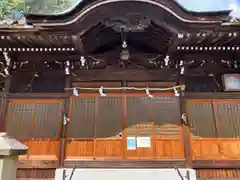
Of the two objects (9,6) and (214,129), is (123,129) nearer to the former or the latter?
(214,129)

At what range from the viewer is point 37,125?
256 inches

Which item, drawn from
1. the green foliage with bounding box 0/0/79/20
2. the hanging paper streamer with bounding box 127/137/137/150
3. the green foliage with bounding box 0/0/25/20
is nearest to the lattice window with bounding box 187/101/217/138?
the hanging paper streamer with bounding box 127/137/137/150

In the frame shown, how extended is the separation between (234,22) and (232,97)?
212cm

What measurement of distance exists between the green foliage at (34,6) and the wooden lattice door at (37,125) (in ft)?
37.6

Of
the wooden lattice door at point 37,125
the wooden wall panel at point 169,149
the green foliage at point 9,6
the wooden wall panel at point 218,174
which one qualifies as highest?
the green foliage at point 9,6

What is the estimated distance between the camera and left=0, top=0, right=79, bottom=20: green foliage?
53.2 feet

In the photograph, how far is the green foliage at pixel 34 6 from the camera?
16203 mm

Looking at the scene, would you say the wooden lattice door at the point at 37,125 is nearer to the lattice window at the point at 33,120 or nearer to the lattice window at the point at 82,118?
the lattice window at the point at 33,120

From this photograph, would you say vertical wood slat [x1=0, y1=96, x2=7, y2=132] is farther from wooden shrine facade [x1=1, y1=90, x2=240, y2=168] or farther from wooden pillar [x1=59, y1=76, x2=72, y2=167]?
wooden pillar [x1=59, y1=76, x2=72, y2=167]

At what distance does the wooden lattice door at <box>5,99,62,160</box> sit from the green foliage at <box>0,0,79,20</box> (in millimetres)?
11458

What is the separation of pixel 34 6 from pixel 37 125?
1411 cm

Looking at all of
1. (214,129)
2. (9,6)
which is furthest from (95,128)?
(9,6)

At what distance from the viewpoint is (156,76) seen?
6852mm

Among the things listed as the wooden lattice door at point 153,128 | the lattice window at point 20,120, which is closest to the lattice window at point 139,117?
the wooden lattice door at point 153,128
